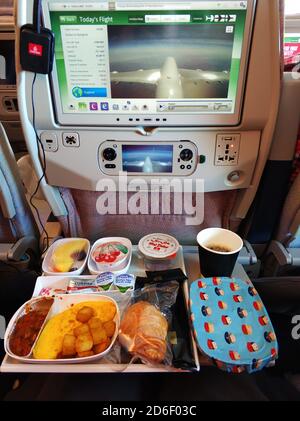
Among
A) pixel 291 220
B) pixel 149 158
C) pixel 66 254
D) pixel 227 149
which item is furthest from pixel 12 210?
pixel 291 220

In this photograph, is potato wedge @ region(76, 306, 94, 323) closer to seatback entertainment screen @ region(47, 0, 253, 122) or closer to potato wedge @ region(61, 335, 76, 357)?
potato wedge @ region(61, 335, 76, 357)

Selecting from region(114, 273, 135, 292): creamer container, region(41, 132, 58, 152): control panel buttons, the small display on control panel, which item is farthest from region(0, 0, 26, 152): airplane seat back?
region(114, 273, 135, 292): creamer container

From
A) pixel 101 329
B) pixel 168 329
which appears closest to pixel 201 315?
pixel 168 329

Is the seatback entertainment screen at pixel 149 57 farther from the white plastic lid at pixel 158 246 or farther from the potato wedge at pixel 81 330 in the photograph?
the potato wedge at pixel 81 330

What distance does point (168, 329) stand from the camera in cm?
67

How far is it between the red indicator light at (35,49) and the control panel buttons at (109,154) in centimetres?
28

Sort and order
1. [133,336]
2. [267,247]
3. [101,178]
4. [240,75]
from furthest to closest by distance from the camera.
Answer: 1. [267,247]
2. [101,178]
3. [240,75]
4. [133,336]

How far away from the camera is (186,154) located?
32.5 inches

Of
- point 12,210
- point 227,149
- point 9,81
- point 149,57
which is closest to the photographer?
point 149,57

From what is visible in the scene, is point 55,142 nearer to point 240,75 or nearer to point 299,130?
point 240,75

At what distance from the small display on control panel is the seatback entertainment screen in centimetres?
9

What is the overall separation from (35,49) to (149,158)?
1.25 ft

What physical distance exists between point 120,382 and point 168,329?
0.21m

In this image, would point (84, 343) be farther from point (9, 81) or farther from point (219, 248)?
point (9, 81)
